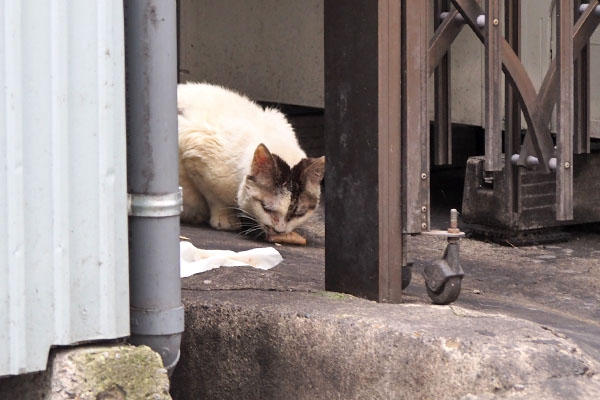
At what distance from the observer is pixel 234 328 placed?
338 cm

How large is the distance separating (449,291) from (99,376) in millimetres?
1360

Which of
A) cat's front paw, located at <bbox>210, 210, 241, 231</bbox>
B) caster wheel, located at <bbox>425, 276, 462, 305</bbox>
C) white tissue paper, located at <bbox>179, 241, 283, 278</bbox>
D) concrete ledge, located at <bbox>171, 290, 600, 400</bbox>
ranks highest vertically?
cat's front paw, located at <bbox>210, 210, 241, 231</bbox>

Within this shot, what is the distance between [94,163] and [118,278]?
33 cm

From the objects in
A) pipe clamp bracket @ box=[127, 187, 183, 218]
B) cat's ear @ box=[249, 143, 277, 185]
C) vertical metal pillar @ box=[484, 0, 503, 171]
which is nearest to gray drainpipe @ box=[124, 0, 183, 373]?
pipe clamp bracket @ box=[127, 187, 183, 218]

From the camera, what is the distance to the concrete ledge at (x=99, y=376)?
2.63 meters

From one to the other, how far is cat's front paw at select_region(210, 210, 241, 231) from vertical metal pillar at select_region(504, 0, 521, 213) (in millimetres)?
1806

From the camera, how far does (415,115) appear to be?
3.45m

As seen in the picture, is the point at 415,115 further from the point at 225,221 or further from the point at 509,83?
the point at 225,221

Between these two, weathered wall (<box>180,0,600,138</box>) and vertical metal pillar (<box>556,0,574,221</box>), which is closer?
vertical metal pillar (<box>556,0,574,221</box>)

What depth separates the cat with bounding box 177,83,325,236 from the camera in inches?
225

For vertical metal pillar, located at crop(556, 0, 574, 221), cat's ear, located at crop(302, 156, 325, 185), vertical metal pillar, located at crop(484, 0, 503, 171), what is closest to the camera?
vertical metal pillar, located at crop(484, 0, 503, 171)

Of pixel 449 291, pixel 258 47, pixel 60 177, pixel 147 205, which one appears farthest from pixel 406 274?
pixel 258 47

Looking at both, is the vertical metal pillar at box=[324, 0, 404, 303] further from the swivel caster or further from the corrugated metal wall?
the corrugated metal wall

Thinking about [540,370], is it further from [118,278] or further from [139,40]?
[139,40]
